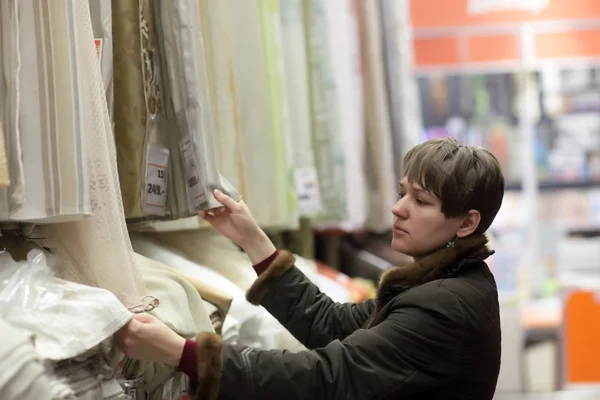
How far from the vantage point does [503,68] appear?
5781mm

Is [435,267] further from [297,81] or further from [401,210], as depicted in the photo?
[297,81]

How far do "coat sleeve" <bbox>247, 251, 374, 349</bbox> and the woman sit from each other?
5.9 inches

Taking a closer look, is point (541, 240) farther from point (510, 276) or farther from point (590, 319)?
point (590, 319)

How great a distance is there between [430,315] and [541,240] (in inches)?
185

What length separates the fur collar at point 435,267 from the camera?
147 cm

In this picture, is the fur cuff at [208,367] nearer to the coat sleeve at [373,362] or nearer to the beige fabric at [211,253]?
the coat sleeve at [373,362]

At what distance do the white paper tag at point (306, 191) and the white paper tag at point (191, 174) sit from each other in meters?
0.91

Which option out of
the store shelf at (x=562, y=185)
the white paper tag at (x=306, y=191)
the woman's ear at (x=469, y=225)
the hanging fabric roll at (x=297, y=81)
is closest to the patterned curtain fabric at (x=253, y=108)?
the white paper tag at (x=306, y=191)

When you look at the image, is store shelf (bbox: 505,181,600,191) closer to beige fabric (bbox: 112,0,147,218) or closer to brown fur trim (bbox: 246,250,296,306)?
brown fur trim (bbox: 246,250,296,306)

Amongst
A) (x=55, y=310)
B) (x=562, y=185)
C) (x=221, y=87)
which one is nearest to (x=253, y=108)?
(x=221, y=87)

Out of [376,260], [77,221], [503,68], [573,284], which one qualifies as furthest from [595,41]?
[77,221]

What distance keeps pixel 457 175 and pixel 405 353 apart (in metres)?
0.32

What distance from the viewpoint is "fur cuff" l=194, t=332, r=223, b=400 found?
48.4 inches

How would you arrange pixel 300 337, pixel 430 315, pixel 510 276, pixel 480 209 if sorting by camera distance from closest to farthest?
pixel 430 315, pixel 480 209, pixel 300 337, pixel 510 276
